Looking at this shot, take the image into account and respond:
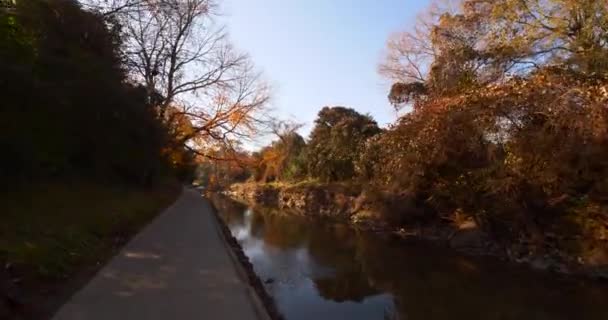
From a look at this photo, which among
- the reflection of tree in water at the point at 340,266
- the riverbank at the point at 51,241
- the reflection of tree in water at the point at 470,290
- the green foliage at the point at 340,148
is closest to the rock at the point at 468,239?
the reflection of tree in water at the point at 470,290

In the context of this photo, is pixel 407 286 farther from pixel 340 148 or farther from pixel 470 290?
pixel 340 148

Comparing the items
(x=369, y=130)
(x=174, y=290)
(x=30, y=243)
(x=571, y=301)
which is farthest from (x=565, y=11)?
(x=369, y=130)

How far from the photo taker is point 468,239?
18.0 meters

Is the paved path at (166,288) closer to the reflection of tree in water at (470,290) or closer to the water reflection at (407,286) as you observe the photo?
the water reflection at (407,286)

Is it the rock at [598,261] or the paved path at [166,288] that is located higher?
the rock at [598,261]

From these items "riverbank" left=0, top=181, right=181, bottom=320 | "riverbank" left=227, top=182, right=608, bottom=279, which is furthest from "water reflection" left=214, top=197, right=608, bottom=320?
"riverbank" left=0, top=181, right=181, bottom=320

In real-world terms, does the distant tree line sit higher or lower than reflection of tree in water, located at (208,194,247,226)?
higher

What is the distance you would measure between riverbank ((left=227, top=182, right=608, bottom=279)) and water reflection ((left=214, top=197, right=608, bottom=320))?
45.3 inches

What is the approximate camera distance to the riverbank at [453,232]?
1356 centimetres

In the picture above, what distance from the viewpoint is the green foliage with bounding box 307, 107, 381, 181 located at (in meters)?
38.4

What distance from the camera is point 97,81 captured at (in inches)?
484

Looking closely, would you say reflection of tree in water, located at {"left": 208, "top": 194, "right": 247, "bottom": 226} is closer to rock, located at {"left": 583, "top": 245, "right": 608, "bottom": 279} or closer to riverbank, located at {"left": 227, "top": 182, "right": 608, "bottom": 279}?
riverbank, located at {"left": 227, "top": 182, "right": 608, "bottom": 279}

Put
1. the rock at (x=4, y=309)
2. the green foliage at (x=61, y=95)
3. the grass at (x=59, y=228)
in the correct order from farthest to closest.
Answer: the green foliage at (x=61, y=95) < the grass at (x=59, y=228) < the rock at (x=4, y=309)

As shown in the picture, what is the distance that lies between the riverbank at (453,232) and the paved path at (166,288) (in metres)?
10.1
